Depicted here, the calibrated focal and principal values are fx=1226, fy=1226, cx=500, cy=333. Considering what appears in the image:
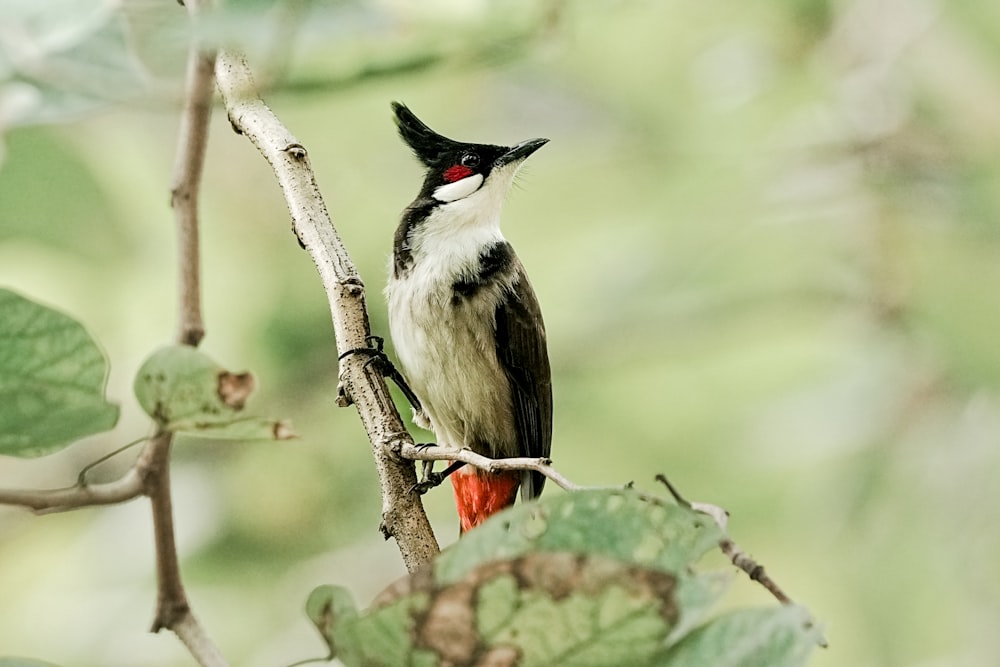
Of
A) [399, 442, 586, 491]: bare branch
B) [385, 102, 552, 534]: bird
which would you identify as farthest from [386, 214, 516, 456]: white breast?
[399, 442, 586, 491]: bare branch

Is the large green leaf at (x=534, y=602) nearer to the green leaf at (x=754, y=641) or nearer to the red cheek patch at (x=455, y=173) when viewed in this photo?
the green leaf at (x=754, y=641)

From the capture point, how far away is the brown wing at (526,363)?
2316mm

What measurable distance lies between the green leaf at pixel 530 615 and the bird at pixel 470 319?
1.44 metres

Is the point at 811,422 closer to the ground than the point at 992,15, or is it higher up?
closer to the ground

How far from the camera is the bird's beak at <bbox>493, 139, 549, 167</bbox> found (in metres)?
2.30

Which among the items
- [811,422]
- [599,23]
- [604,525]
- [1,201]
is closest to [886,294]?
[811,422]

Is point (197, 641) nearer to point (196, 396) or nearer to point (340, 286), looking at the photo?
point (196, 396)

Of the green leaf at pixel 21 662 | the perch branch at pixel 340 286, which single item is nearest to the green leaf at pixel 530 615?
the green leaf at pixel 21 662

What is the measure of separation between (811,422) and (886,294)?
277 millimetres

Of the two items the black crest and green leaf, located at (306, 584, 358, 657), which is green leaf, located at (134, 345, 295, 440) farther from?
the black crest

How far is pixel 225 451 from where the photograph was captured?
2.65 m

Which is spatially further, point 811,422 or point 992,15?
point 811,422

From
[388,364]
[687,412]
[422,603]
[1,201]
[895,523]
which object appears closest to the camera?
[422,603]

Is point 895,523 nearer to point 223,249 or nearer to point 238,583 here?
point 238,583
